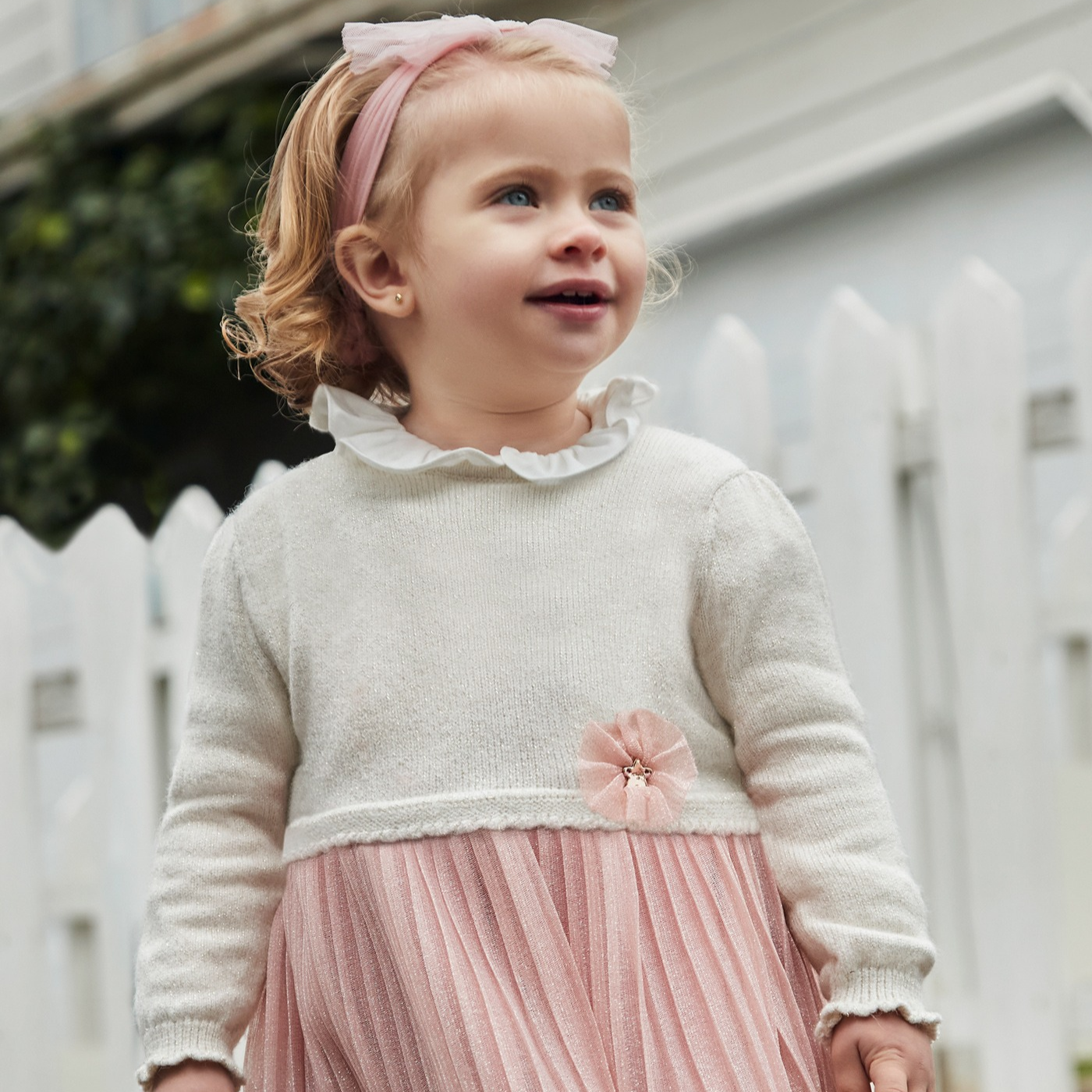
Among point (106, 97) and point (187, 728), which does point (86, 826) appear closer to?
point (187, 728)

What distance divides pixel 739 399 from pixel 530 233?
1503 mm

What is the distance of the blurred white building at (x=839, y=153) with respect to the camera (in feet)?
13.8

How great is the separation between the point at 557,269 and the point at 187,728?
2.02ft

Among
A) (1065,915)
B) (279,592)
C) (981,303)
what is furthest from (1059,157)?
(279,592)

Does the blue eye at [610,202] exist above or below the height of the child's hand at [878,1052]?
above

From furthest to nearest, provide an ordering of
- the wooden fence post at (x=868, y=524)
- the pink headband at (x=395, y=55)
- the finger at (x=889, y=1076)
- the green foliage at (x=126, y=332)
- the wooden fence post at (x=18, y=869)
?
the green foliage at (x=126, y=332) → the wooden fence post at (x=18, y=869) → the wooden fence post at (x=868, y=524) → the pink headband at (x=395, y=55) → the finger at (x=889, y=1076)

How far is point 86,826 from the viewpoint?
3.16 m

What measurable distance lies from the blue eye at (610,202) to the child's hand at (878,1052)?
82 cm

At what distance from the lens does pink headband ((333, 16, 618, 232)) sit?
1613 millimetres

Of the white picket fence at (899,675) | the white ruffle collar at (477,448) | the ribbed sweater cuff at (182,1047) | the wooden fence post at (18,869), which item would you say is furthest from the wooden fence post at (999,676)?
the wooden fence post at (18,869)

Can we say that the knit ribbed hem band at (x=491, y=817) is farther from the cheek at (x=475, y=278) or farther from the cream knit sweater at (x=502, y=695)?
the cheek at (x=475, y=278)

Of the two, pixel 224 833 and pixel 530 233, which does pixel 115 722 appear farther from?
pixel 530 233

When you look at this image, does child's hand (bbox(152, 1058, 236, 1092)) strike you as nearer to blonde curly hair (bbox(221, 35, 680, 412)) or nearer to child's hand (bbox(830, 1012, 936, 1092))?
child's hand (bbox(830, 1012, 936, 1092))

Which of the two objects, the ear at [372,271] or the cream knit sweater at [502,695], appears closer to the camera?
the cream knit sweater at [502,695]
